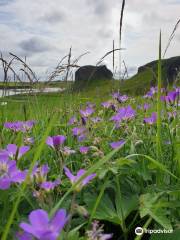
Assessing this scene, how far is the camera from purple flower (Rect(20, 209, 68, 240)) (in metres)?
0.85

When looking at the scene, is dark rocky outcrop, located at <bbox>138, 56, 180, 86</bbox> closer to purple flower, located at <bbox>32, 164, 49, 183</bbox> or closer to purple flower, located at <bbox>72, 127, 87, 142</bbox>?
purple flower, located at <bbox>72, 127, 87, 142</bbox>

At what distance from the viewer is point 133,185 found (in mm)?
2053

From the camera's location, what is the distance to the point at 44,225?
90 cm

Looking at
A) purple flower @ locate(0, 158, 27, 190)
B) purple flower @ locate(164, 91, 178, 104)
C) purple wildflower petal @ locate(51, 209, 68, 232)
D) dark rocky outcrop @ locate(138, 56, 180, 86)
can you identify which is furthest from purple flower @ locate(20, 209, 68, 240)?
dark rocky outcrop @ locate(138, 56, 180, 86)

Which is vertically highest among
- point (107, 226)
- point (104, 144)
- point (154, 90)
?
point (154, 90)

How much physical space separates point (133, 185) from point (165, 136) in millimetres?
1102

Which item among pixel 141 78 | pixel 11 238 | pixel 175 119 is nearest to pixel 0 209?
pixel 11 238

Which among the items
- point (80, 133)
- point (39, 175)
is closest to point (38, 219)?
point (39, 175)

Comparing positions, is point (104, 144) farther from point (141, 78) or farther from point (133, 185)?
point (141, 78)

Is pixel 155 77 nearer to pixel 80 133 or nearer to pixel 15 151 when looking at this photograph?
pixel 80 133

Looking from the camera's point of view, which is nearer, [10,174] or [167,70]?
[10,174]

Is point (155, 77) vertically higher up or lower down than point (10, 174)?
higher up

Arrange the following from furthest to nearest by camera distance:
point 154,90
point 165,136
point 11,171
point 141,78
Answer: point 141,78 < point 154,90 < point 165,136 < point 11,171

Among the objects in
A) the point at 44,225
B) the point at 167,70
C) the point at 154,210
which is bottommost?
the point at 154,210
